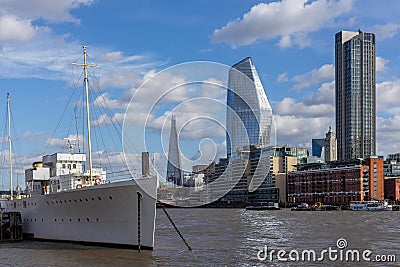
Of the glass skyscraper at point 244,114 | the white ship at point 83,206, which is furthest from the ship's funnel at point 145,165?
the glass skyscraper at point 244,114

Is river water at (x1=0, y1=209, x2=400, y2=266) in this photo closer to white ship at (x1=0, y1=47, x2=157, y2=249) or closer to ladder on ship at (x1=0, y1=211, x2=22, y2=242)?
white ship at (x1=0, y1=47, x2=157, y2=249)

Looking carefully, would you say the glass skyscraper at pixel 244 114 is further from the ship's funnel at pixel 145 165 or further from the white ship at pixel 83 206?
the white ship at pixel 83 206

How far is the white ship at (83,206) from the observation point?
3731 cm

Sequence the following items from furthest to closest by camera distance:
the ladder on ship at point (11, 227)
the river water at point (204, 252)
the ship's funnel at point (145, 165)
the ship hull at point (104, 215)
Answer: the ladder on ship at point (11, 227)
the ship's funnel at point (145, 165)
the ship hull at point (104, 215)
the river water at point (204, 252)

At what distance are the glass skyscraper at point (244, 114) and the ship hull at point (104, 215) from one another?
6286mm

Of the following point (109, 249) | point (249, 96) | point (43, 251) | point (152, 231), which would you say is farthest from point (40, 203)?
point (249, 96)

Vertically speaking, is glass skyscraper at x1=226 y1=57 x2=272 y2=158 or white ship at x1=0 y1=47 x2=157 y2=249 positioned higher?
glass skyscraper at x1=226 y1=57 x2=272 y2=158

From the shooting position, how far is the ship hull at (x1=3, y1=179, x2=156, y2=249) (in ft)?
122

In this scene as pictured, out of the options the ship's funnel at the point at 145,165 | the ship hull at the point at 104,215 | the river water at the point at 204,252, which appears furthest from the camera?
the ship's funnel at the point at 145,165

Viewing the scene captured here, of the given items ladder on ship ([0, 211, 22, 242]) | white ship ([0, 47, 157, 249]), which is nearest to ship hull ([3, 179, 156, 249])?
white ship ([0, 47, 157, 249])

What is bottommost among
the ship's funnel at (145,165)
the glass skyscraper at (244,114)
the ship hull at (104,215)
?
the ship hull at (104,215)

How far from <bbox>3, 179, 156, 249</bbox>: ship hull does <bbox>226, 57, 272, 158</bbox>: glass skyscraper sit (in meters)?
6.29

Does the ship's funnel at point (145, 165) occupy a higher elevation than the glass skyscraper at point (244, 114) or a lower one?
lower

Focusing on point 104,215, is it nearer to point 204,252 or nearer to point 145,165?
point 145,165
